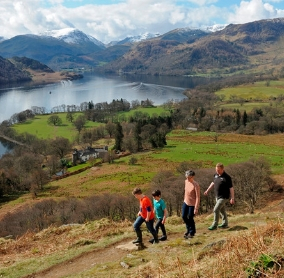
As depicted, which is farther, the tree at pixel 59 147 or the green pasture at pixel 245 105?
the green pasture at pixel 245 105

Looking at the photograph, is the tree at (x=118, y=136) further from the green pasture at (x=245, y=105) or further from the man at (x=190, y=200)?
the man at (x=190, y=200)

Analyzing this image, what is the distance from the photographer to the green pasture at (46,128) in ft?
425

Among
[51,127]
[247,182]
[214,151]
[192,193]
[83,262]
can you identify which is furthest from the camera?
[51,127]

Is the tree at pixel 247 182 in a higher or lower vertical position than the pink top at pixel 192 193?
lower

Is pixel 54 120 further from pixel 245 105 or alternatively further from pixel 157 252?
pixel 157 252

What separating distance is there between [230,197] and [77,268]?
5945 mm

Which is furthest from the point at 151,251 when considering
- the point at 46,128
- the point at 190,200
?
the point at 46,128

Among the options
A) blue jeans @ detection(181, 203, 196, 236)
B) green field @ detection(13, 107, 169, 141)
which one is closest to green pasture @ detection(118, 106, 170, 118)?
green field @ detection(13, 107, 169, 141)

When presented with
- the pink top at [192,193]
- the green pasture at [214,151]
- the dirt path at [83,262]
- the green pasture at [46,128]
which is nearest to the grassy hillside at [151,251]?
the dirt path at [83,262]

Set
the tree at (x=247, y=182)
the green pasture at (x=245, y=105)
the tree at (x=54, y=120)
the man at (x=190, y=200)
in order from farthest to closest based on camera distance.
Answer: the green pasture at (x=245, y=105), the tree at (x=54, y=120), the tree at (x=247, y=182), the man at (x=190, y=200)

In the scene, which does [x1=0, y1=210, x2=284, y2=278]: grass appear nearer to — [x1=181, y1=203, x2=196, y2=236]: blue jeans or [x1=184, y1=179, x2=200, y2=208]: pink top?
[x1=181, y1=203, x2=196, y2=236]: blue jeans

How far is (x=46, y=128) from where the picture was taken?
140m

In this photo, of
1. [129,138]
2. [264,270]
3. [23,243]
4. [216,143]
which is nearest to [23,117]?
[129,138]

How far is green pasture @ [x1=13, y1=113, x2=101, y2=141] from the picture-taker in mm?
129500
